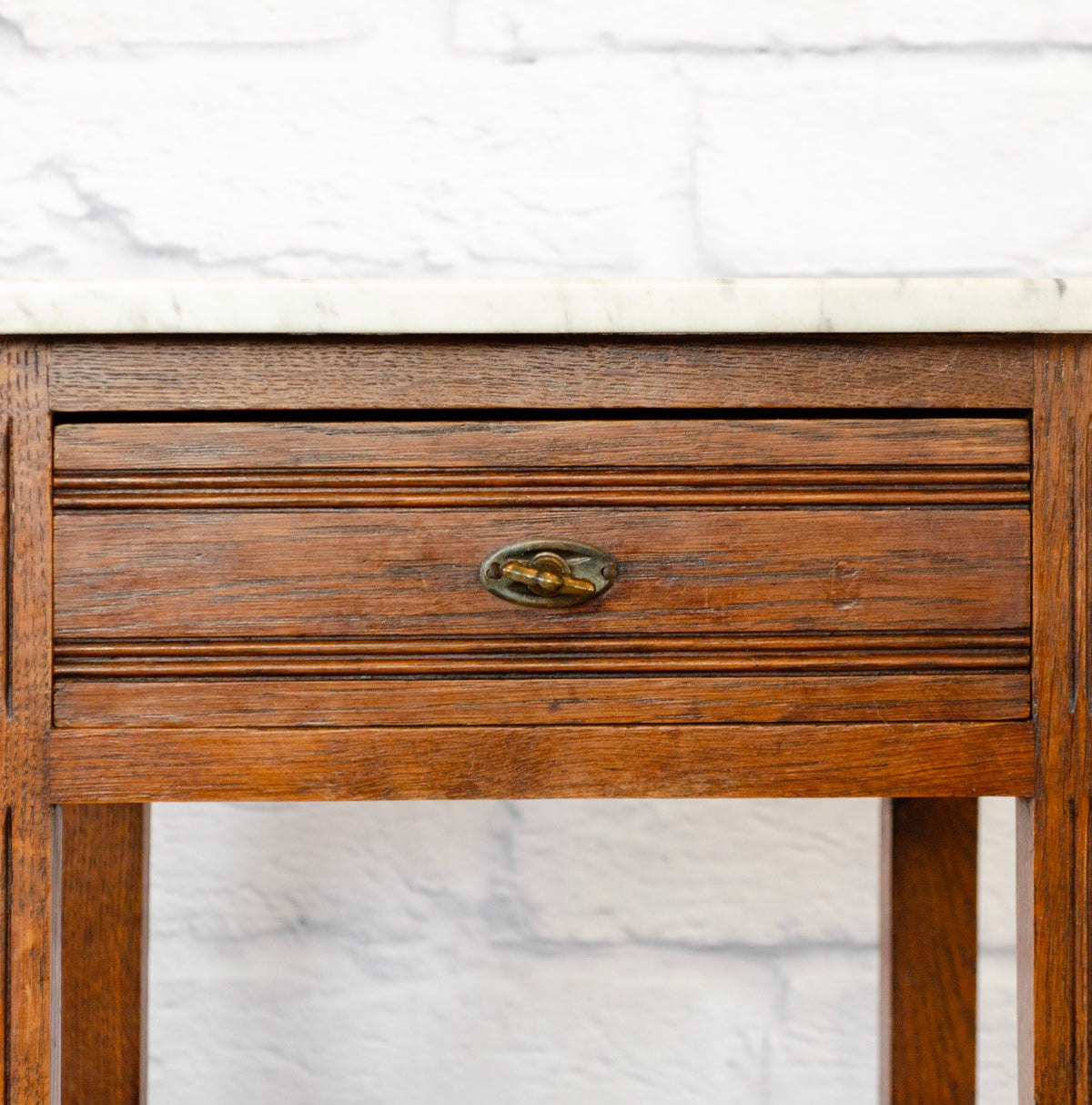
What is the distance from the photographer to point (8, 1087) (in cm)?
46

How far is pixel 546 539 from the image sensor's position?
47 centimetres

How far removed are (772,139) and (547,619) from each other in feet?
2.19

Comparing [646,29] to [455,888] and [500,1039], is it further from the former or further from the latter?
[500,1039]

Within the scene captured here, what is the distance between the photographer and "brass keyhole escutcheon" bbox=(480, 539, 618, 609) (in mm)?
471

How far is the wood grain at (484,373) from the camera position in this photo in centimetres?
47

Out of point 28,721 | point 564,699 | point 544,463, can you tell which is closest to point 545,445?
point 544,463

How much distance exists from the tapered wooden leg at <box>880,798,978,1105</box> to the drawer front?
35cm

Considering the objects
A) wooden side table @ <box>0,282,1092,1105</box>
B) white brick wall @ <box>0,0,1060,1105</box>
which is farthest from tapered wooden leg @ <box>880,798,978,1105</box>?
wooden side table @ <box>0,282,1092,1105</box>

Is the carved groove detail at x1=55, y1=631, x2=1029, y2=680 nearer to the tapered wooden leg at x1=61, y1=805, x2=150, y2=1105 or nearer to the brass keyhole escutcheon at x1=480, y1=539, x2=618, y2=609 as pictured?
the brass keyhole escutcheon at x1=480, y1=539, x2=618, y2=609

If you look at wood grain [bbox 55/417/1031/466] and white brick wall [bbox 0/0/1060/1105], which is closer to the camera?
wood grain [bbox 55/417/1031/466]

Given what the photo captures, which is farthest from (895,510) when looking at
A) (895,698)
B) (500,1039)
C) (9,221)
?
(9,221)

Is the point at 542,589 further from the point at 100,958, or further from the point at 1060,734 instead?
the point at 100,958

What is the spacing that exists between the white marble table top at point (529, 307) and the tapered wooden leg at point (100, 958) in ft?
1.40

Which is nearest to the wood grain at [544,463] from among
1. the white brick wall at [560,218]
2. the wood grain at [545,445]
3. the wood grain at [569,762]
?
the wood grain at [545,445]
